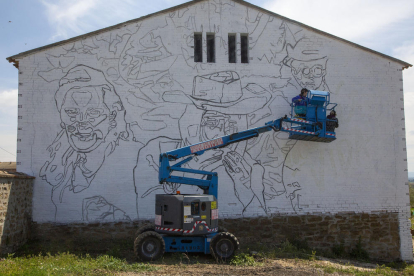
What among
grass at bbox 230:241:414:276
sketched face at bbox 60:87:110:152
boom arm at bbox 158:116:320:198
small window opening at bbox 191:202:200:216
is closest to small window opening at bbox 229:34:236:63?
boom arm at bbox 158:116:320:198

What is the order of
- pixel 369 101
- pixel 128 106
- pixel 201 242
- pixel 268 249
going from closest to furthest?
pixel 201 242
pixel 268 249
pixel 128 106
pixel 369 101

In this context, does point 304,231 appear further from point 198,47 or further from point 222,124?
point 198,47

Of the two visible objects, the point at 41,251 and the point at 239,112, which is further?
the point at 239,112

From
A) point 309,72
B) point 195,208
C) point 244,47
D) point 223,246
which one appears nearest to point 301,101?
point 309,72

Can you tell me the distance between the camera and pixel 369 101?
12.9 meters

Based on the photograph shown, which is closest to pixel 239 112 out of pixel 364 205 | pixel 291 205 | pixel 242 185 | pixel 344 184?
pixel 242 185

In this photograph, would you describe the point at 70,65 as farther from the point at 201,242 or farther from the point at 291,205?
the point at 291,205

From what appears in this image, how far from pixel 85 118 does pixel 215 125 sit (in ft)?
13.5

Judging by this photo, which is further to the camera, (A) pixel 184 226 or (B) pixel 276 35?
(B) pixel 276 35

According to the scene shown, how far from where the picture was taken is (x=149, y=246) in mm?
8734

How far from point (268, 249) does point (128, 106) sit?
6171 mm

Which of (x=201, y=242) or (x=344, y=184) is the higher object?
(x=344, y=184)

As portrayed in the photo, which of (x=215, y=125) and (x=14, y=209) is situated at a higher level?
(x=215, y=125)

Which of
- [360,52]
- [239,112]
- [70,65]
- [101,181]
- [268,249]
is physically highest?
[360,52]
